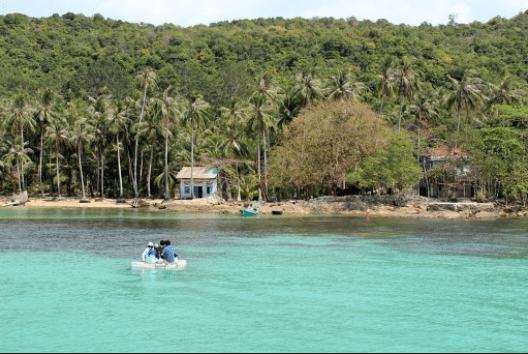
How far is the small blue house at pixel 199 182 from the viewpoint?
80812mm

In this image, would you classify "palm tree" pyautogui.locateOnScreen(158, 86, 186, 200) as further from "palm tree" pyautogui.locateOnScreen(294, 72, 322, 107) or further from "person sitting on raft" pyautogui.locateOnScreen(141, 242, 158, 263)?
"person sitting on raft" pyautogui.locateOnScreen(141, 242, 158, 263)

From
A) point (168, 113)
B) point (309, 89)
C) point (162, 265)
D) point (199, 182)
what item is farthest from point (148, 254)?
point (168, 113)

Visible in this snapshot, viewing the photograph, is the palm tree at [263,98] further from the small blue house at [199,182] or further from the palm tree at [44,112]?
the palm tree at [44,112]

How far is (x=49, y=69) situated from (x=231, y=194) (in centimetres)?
8287

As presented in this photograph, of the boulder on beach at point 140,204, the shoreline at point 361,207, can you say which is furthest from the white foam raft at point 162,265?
the boulder on beach at point 140,204

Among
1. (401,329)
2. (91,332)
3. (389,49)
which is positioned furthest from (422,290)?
(389,49)

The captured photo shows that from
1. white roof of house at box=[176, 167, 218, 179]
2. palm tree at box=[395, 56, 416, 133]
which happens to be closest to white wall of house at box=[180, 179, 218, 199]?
white roof of house at box=[176, 167, 218, 179]

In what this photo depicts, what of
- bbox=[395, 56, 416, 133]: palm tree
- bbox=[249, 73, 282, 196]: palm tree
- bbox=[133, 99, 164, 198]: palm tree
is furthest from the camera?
bbox=[133, 99, 164, 198]: palm tree

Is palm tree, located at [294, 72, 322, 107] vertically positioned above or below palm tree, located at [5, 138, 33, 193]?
above

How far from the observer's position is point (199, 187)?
270ft

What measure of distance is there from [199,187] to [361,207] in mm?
25996

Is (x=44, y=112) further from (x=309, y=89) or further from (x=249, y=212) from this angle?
(x=309, y=89)

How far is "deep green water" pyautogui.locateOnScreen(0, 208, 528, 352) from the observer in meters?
17.1

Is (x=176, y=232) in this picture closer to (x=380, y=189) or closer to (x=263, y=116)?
(x=263, y=116)
